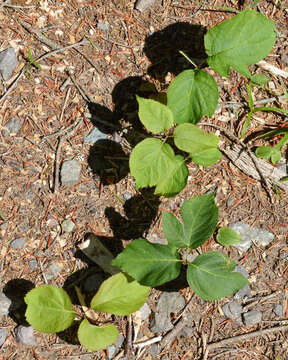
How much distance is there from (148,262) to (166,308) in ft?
1.50

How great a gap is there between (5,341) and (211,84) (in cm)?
186

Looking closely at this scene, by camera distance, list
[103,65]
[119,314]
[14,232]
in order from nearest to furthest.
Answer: [119,314], [14,232], [103,65]

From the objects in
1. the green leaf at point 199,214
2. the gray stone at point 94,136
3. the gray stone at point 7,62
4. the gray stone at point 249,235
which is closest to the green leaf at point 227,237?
the gray stone at point 249,235

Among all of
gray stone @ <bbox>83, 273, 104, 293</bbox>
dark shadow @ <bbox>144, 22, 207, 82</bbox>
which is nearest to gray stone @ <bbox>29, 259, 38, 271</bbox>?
gray stone @ <bbox>83, 273, 104, 293</bbox>

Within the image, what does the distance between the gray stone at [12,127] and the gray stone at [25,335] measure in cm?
113

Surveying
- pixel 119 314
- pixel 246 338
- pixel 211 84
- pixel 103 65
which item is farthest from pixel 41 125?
pixel 246 338

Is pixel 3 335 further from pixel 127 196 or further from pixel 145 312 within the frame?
pixel 127 196

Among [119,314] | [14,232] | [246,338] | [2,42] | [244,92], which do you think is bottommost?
[246,338]

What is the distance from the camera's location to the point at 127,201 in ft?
8.62

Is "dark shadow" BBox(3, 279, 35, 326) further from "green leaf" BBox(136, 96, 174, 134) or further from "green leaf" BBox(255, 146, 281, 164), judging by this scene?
"green leaf" BBox(255, 146, 281, 164)

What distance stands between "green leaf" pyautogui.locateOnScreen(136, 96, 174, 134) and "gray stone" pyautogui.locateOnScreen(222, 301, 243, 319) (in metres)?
1.15

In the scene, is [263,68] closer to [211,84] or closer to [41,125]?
[211,84]

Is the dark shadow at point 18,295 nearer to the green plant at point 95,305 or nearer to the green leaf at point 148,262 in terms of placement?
the green plant at point 95,305

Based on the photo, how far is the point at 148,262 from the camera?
7.38ft
